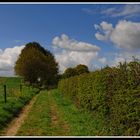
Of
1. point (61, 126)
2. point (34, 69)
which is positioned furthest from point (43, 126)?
point (34, 69)

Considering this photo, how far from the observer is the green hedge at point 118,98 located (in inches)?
500

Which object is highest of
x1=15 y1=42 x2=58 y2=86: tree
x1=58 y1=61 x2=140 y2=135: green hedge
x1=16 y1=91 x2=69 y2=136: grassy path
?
x1=15 y1=42 x2=58 y2=86: tree

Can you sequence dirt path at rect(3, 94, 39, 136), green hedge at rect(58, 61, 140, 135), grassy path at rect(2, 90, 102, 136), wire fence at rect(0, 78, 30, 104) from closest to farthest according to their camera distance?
1. green hedge at rect(58, 61, 140, 135)
2. grassy path at rect(2, 90, 102, 136)
3. dirt path at rect(3, 94, 39, 136)
4. wire fence at rect(0, 78, 30, 104)

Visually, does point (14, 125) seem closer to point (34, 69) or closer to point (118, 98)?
point (118, 98)

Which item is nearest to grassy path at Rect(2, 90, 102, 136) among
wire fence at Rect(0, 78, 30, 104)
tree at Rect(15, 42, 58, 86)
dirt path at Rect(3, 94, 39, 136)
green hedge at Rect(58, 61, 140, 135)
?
dirt path at Rect(3, 94, 39, 136)

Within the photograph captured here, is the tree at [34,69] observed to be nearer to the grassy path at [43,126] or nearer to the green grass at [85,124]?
the grassy path at [43,126]

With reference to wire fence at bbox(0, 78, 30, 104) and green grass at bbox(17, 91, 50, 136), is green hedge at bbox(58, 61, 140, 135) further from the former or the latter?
wire fence at bbox(0, 78, 30, 104)

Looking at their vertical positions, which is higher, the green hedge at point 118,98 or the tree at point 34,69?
the tree at point 34,69

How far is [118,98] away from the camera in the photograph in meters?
14.0

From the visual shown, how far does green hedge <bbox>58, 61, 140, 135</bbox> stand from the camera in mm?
12703

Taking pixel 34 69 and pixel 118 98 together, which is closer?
pixel 118 98

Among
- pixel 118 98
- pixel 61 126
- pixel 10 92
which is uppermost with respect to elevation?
pixel 10 92

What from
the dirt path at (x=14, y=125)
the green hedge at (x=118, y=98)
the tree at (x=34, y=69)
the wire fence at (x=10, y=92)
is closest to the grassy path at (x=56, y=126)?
the dirt path at (x=14, y=125)

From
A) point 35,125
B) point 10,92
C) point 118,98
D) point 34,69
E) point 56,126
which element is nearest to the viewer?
point 118,98
